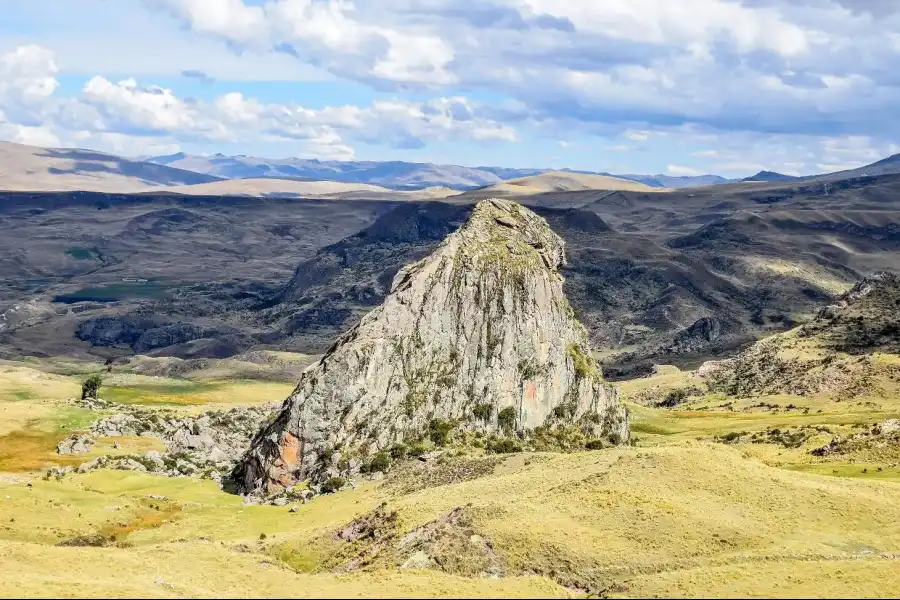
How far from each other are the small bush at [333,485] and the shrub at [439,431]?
13084mm

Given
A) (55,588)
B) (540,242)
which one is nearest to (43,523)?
(55,588)

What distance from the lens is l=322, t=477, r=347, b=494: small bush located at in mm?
85312

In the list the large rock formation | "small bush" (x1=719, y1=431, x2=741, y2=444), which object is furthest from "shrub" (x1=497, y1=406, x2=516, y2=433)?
"small bush" (x1=719, y1=431, x2=741, y2=444)

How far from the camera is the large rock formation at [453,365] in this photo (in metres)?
92.8

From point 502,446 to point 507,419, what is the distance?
709 cm

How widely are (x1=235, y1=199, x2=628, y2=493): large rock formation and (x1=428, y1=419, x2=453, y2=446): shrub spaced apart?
1004 millimetres

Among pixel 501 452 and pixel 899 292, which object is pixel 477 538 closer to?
pixel 501 452

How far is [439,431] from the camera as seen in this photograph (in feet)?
318

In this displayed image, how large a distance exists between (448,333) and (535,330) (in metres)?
10.8

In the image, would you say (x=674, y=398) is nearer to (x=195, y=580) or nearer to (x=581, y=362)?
(x=581, y=362)

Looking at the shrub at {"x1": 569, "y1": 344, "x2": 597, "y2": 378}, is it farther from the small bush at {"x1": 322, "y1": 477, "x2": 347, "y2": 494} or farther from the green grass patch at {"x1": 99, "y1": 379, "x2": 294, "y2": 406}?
the green grass patch at {"x1": 99, "y1": 379, "x2": 294, "y2": 406}

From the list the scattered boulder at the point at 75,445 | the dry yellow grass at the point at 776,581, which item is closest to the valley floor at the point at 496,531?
the dry yellow grass at the point at 776,581

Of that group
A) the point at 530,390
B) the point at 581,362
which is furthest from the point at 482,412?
the point at 581,362

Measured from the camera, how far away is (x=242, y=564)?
55.8m
